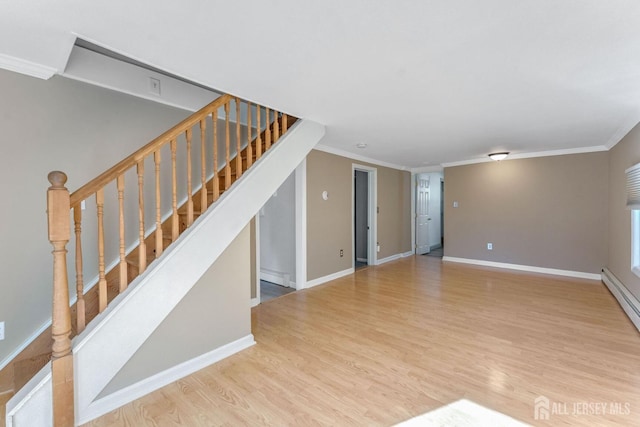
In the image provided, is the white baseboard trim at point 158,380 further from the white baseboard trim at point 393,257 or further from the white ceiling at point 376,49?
the white baseboard trim at point 393,257

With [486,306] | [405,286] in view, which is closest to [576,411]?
[486,306]

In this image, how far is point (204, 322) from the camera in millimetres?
2191

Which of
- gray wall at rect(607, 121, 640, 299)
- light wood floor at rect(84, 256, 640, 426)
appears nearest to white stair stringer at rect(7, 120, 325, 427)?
light wood floor at rect(84, 256, 640, 426)

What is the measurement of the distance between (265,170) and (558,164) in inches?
198

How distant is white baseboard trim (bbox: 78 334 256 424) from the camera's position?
5.48ft

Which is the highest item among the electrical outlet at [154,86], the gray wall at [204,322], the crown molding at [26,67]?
the electrical outlet at [154,86]

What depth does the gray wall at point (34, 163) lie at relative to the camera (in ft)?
6.47

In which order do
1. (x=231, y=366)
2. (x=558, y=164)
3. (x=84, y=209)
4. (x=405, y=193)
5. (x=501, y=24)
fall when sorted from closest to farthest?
(x=501, y=24) < (x=231, y=366) < (x=84, y=209) < (x=558, y=164) < (x=405, y=193)

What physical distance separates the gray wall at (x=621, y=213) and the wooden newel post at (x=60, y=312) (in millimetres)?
4770

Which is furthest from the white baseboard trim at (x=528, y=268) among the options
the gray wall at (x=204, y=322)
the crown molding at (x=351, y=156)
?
the gray wall at (x=204, y=322)

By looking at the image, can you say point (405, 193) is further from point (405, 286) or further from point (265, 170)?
point (265, 170)

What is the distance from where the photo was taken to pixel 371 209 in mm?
5691

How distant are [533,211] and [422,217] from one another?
93.3 inches

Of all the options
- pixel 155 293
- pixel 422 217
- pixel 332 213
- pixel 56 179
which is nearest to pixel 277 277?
pixel 332 213
